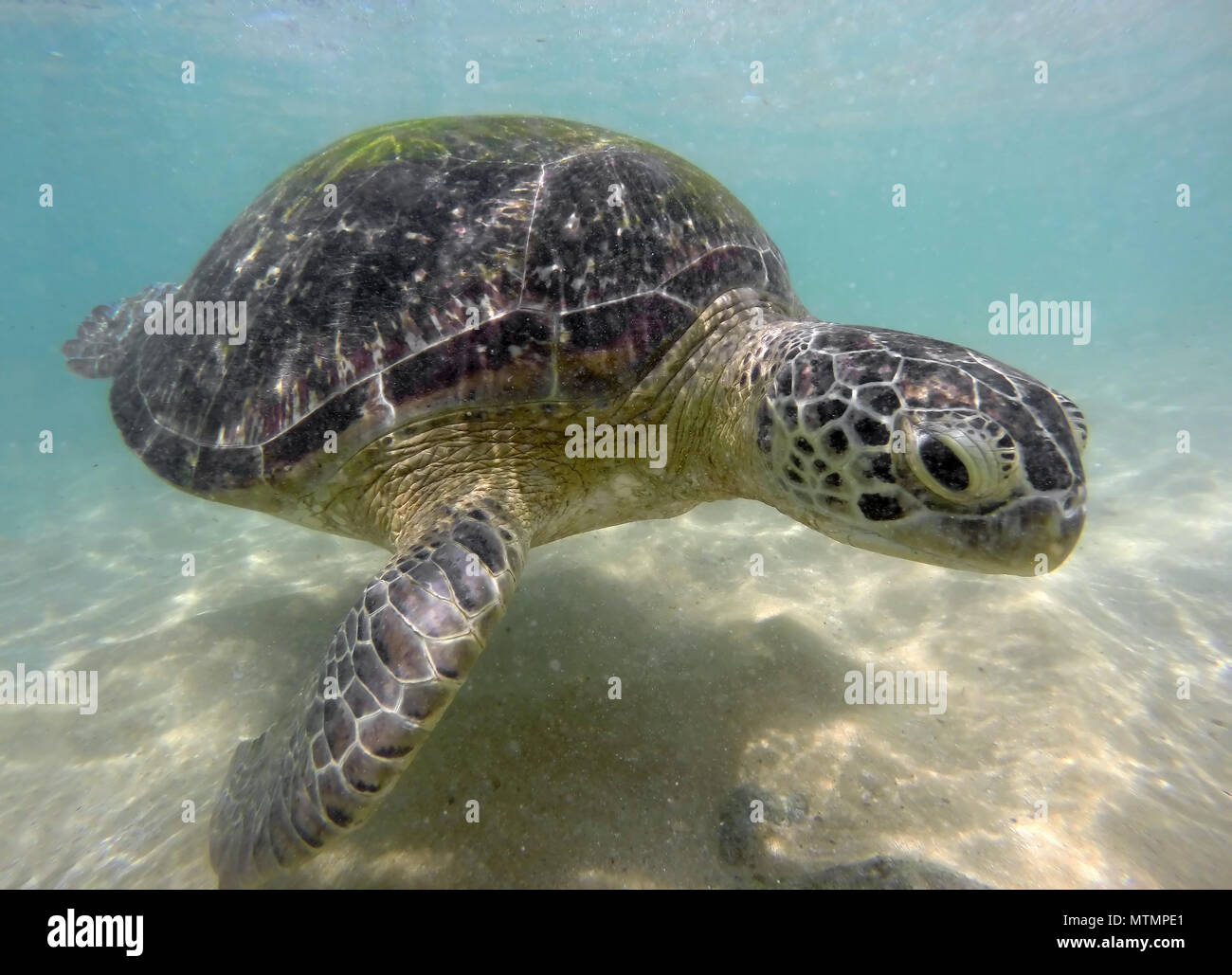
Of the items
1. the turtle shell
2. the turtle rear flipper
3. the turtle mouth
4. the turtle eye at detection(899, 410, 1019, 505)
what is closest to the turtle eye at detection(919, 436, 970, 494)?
the turtle eye at detection(899, 410, 1019, 505)

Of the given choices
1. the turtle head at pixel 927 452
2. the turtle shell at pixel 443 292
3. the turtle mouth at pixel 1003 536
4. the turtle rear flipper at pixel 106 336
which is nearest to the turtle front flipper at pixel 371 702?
the turtle shell at pixel 443 292

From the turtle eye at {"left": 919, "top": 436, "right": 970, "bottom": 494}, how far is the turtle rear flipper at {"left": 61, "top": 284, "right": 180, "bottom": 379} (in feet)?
21.7

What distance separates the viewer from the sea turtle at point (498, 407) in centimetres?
233

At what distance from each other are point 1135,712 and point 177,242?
382 feet

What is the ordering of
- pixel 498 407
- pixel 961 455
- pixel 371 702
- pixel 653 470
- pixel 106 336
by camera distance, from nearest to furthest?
pixel 961 455
pixel 371 702
pixel 498 407
pixel 653 470
pixel 106 336

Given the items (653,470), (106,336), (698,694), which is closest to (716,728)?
(698,694)

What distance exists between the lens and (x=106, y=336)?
6.17 m

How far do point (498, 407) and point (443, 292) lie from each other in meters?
0.71

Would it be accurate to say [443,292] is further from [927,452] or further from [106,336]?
[106,336]

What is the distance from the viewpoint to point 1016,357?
22.9m

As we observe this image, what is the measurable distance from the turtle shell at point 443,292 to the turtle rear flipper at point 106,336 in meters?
2.67

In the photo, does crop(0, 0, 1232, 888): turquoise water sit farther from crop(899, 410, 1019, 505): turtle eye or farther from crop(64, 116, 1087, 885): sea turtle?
crop(899, 410, 1019, 505): turtle eye

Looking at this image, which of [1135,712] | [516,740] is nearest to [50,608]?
[516,740]

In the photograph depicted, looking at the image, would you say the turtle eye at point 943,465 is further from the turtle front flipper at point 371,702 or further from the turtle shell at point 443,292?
the turtle front flipper at point 371,702
